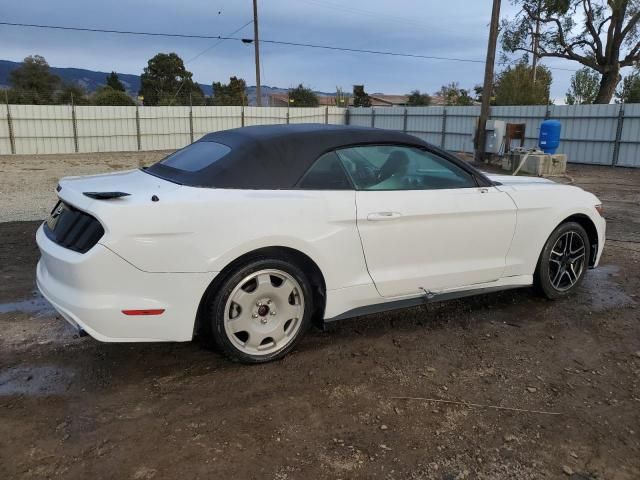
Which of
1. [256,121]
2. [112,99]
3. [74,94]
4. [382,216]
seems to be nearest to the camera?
[382,216]

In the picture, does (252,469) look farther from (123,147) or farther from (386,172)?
(123,147)

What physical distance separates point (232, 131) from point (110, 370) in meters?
1.85

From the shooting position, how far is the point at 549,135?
54.3ft

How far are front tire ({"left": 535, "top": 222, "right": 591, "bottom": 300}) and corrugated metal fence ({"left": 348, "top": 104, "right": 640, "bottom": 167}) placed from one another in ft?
50.9

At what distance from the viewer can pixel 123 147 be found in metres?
26.5

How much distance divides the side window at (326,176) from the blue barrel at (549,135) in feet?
48.5

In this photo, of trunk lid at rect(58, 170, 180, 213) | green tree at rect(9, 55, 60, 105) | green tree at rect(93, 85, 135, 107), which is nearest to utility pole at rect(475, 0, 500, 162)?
trunk lid at rect(58, 170, 180, 213)

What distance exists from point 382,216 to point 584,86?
1687 inches

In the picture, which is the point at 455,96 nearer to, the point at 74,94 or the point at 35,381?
the point at 74,94

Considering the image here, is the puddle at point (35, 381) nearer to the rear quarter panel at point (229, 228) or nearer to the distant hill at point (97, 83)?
the rear quarter panel at point (229, 228)

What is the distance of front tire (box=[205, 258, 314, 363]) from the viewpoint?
10.7 ft

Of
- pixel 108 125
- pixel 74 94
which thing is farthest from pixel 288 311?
pixel 74 94

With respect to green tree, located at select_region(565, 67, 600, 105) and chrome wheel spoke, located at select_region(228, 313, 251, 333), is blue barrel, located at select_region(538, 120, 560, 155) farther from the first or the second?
green tree, located at select_region(565, 67, 600, 105)

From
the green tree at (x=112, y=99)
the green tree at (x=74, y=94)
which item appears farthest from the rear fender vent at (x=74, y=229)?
the green tree at (x=112, y=99)
